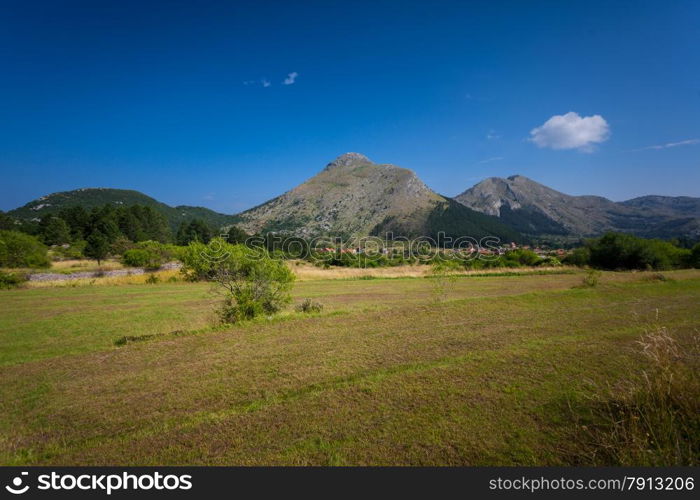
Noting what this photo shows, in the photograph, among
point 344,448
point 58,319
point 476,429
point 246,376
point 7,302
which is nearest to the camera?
point 344,448

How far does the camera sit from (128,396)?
6.93 meters

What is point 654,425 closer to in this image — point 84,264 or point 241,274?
point 241,274

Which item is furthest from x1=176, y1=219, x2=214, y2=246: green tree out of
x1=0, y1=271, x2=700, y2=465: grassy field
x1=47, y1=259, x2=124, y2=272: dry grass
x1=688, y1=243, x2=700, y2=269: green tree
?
x1=688, y1=243, x2=700, y2=269: green tree

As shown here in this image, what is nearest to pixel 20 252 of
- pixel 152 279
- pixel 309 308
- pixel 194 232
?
pixel 152 279

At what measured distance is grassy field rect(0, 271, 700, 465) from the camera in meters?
4.86

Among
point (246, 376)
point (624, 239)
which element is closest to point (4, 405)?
point (246, 376)

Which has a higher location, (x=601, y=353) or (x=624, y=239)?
(x=624, y=239)

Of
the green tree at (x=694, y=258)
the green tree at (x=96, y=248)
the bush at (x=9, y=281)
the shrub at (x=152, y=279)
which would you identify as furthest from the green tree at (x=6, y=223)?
the green tree at (x=694, y=258)

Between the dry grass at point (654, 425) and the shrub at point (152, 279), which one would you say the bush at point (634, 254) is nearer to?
the dry grass at point (654, 425)

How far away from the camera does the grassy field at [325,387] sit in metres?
4.86

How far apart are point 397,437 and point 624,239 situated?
205ft

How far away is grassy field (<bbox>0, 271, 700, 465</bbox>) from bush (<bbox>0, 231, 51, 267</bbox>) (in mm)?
41176

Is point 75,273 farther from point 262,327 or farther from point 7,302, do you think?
point 262,327

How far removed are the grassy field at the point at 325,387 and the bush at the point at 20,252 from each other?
41.2 meters
